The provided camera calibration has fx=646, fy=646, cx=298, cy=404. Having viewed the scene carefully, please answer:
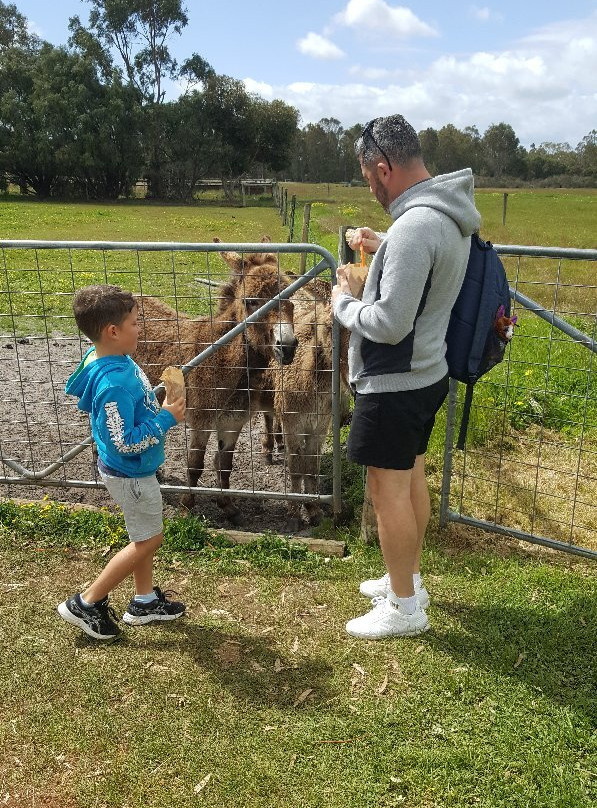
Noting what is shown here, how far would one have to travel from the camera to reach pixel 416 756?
2.99 m

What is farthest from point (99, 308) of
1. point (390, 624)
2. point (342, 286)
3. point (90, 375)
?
point (390, 624)

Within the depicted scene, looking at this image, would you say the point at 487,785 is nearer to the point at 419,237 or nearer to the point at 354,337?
the point at 354,337

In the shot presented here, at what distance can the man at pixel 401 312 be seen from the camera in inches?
116

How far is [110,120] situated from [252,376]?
5520 cm

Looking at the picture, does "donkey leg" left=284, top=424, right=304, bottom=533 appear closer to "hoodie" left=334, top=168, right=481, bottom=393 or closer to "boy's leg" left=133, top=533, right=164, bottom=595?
"boy's leg" left=133, top=533, right=164, bottom=595

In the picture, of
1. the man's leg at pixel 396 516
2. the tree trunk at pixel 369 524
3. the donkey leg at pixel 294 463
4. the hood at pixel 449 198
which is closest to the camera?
the hood at pixel 449 198

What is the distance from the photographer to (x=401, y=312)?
9.73 feet

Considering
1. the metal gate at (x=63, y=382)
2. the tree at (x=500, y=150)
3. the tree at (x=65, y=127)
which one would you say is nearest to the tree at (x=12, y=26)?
the tree at (x=65, y=127)

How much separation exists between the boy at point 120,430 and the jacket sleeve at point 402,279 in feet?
3.84

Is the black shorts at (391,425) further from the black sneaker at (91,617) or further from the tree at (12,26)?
the tree at (12,26)

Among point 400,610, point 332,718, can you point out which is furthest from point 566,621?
point 332,718

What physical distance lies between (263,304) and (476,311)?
2.81m

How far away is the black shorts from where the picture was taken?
3271 mm

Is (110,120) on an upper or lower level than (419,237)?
upper
